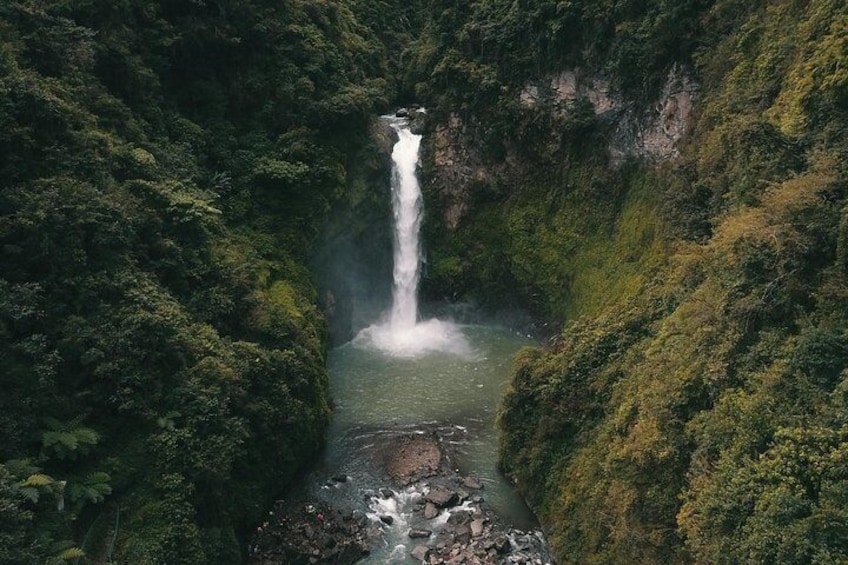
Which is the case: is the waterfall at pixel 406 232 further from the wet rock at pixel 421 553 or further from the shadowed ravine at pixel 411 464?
the wet rock at pixel 421 553

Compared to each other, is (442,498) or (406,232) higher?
(406,232)

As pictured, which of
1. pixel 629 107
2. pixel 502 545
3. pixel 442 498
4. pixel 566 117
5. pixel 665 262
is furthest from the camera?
pixel 566 117

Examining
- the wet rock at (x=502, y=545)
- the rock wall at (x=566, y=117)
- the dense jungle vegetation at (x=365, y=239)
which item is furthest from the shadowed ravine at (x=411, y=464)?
the rock wall at (x=566, y=117)

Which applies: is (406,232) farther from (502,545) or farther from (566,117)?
(502,545)

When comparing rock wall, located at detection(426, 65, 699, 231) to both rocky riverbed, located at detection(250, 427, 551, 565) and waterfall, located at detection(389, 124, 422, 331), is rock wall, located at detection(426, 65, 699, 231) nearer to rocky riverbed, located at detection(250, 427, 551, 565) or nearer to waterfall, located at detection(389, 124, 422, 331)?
waterfall, located at detection(389, 124, 422, 331)

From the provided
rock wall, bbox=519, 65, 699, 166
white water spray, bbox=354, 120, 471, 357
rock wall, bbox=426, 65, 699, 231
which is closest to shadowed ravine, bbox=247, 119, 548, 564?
white water spray, bbox=354, 120, 471, 357

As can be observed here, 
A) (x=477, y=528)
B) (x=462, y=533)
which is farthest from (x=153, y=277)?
(x=477, y=528)
